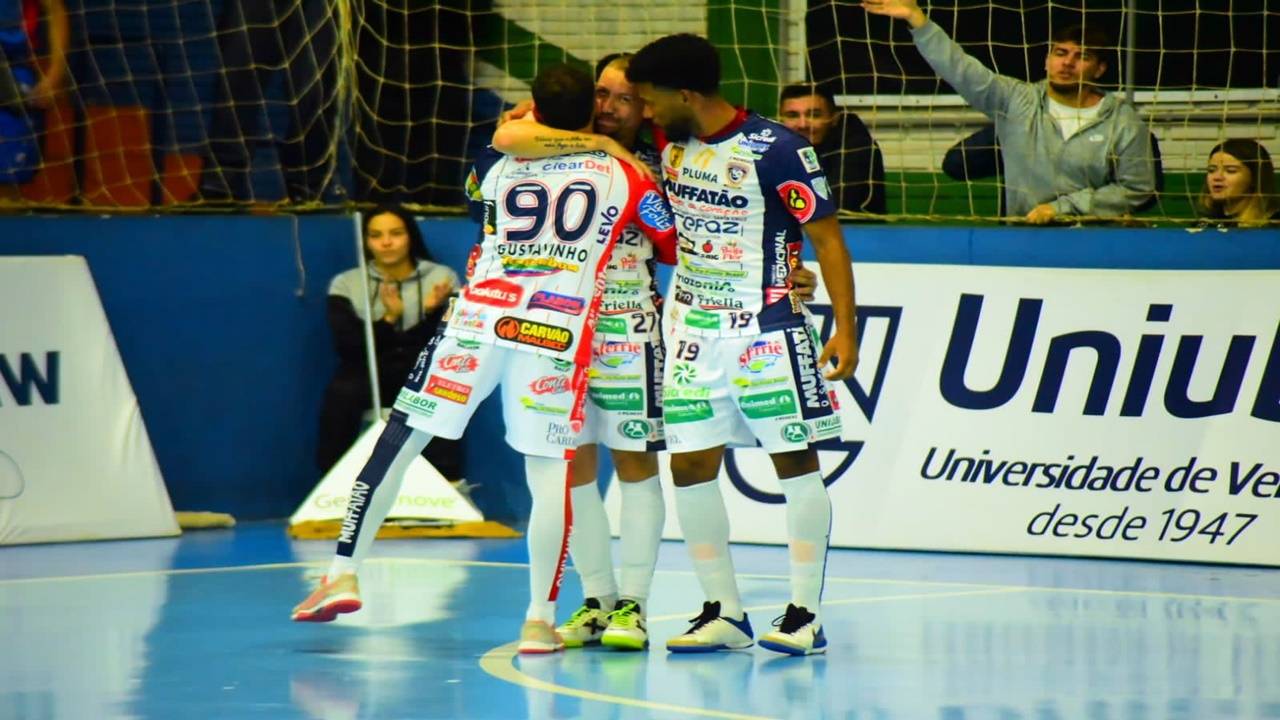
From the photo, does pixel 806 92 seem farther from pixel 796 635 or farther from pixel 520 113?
pixel 796 635

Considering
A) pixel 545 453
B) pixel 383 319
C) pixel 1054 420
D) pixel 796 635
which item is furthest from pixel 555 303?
pixel 383 319

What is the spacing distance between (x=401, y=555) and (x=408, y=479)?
32.8 inches

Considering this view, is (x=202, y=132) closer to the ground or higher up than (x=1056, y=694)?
higher up

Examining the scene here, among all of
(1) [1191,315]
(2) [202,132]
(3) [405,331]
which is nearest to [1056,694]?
(1) [1191,315]

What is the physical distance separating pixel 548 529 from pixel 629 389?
56 centimetres

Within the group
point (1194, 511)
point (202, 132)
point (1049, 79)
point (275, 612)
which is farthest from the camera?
point (202, 132)

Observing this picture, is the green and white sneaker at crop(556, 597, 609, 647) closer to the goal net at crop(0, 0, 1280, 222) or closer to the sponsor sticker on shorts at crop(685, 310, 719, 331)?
the sponsor sticker on shorts at crop(685, 310, 719, 331)

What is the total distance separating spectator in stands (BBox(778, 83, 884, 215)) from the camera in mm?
9953

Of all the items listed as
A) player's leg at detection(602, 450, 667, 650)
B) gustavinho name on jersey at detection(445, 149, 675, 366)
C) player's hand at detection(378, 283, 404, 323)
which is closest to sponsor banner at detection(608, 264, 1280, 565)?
player's hand at detection(378, 283, 404, 323)

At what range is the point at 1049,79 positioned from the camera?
9.72 m

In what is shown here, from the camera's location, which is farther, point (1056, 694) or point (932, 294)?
point (932, 294)

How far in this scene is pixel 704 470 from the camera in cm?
646

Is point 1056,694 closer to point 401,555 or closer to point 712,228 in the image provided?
point 712,228

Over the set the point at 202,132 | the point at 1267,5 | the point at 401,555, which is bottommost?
the point at 401,555
